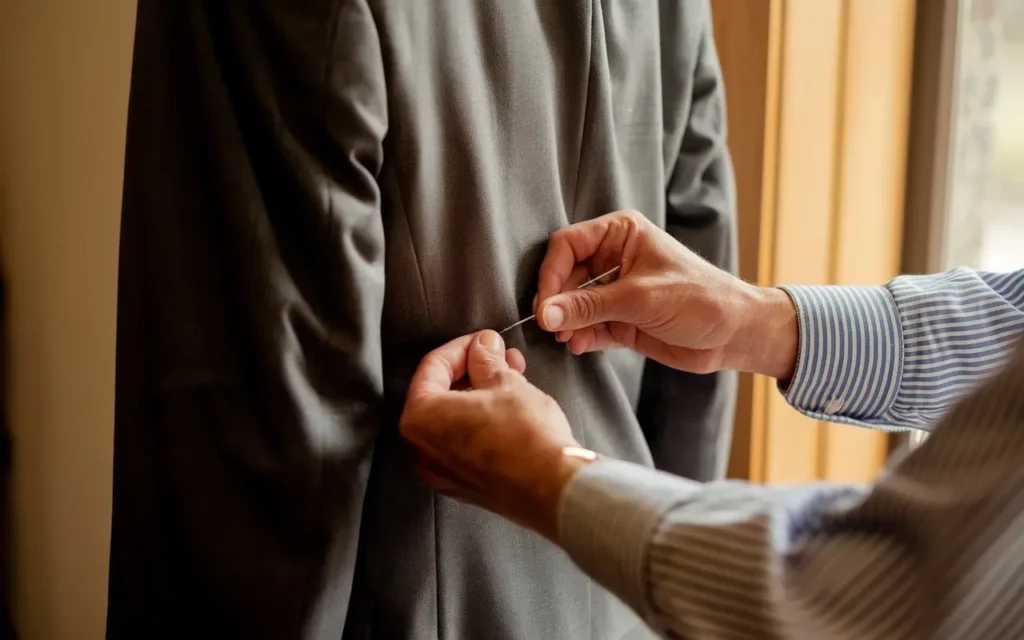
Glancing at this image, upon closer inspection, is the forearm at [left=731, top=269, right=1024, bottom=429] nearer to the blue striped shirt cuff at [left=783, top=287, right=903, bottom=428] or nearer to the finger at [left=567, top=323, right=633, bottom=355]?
the blue striped shirt cuff at [left=783, top=287, right=903, bottom=428]

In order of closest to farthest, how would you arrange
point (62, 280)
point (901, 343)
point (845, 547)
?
point (845, 547), point (901, 343), point (62, 280)

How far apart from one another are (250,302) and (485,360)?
172 mm

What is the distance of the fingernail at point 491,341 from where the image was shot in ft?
2.00

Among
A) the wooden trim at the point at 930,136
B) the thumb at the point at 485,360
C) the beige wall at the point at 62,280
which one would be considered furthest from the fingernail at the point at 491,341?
the wooden trim at the point at 930,136

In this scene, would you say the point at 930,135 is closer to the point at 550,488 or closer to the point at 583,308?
the point at 583,308

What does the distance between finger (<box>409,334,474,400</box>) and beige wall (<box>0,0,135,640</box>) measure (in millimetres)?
424

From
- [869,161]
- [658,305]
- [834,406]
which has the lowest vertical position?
[834,406]

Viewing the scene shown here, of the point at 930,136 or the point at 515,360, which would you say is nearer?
the point at 515,360

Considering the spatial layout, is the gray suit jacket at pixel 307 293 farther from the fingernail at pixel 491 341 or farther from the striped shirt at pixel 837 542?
the striped shirt at pixel 837 542

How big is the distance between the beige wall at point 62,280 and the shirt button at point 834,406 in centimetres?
72

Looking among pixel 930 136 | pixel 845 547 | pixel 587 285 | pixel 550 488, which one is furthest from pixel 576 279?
pixel 930 136

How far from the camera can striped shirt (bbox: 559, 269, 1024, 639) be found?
351 mm

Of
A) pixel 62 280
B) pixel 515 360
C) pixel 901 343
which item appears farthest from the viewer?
pixel 62 280

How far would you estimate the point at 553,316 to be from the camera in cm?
65
